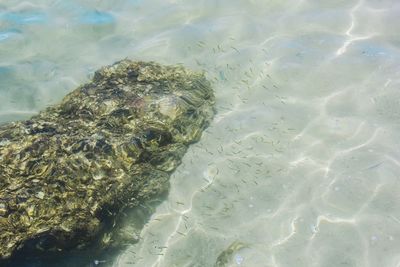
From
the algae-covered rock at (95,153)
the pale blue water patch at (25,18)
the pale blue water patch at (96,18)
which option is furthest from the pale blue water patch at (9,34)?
the algae-covered rock at (95,153)

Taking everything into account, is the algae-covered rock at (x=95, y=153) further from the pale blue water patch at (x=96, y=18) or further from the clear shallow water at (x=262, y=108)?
the pale blue water patch at (x=96, y=18)

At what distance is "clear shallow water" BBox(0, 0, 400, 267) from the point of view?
454 centimetres

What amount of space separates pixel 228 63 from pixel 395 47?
2858 mm

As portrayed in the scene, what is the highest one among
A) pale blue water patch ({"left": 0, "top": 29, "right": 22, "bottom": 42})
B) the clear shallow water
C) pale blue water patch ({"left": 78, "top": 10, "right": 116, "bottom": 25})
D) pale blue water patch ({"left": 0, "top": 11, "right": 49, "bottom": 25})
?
pale blue water patch ({"left": 0, "top": 11, "right": 49, "bottom": 25})

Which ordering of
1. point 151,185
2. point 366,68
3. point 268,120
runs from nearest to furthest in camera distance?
point 151,185 < point 268,120 < point 366,68

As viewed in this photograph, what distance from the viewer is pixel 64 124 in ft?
16.9

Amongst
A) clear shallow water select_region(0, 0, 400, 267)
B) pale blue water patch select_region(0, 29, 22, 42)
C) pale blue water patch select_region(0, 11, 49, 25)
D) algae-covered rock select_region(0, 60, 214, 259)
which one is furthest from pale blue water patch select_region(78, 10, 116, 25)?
algae-covered rock select_region(0, 60, 214, 259)

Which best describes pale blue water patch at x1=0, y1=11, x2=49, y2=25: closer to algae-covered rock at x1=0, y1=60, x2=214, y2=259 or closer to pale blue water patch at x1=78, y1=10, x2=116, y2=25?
pale blue water patch at x1=78, y1=10, x2=116, y2=25

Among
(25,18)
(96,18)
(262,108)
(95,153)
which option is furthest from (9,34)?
(262,108)

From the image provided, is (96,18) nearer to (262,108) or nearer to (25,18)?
(25,18)

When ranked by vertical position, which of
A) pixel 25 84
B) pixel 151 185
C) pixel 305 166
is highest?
pixel 25 84

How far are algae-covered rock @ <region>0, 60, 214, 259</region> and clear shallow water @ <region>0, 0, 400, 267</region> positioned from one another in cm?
41

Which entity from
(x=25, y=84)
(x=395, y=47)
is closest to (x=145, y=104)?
(x=25, y=84)

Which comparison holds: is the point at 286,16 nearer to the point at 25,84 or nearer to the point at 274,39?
the point at 274,39
